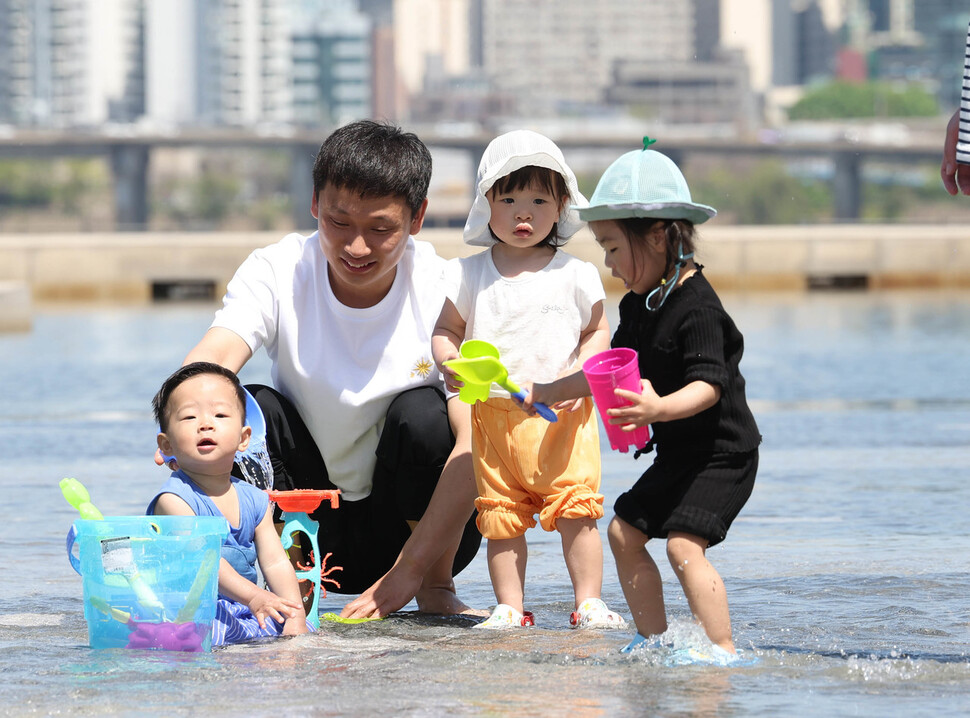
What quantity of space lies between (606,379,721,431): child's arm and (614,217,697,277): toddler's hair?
0.33 metres

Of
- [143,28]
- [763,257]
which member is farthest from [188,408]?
[143,28]

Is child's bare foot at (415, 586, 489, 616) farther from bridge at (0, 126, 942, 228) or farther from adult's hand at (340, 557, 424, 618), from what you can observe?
bridge at (0, 126, 942, 228)

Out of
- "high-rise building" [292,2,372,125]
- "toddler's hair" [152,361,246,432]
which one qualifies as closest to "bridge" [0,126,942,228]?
"toddler's hair" [152,361,246,432]

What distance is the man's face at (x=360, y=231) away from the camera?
3812 mm

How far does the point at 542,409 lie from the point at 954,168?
3.44ft

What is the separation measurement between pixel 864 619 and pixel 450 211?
339 ft

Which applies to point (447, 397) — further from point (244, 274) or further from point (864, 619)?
point (864, 619)

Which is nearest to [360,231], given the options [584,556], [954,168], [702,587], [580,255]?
[584,556]

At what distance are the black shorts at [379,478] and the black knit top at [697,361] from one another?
2.25ft

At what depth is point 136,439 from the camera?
7.41m

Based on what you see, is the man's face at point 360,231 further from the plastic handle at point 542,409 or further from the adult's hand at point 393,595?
the adult's hand at point 393,595

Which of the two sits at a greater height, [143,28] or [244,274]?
[143,28]

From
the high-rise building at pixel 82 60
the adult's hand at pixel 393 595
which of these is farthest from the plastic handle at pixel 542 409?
the high-rise building at pixel 82 60

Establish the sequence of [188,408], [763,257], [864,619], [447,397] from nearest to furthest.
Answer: [188,408], [864,619], [447,397], [763,257]
